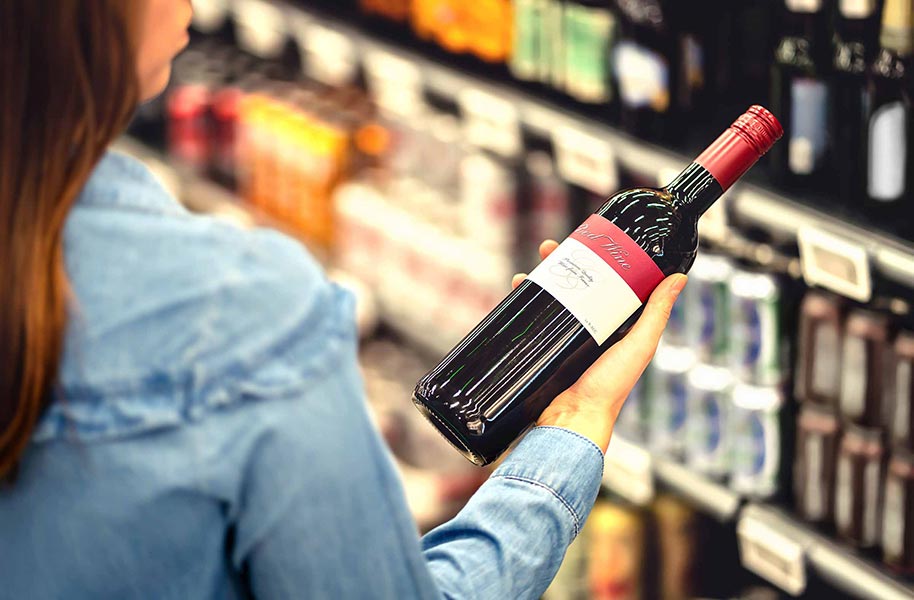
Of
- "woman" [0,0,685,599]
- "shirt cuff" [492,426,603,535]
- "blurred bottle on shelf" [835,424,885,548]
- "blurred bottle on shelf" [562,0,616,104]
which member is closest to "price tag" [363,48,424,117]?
"blurred bottle on shelf" [562,0,616,104]

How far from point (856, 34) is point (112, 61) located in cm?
110

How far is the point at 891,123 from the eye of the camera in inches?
59.6

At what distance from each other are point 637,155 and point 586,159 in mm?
123

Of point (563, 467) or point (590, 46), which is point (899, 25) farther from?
point (563, 467)

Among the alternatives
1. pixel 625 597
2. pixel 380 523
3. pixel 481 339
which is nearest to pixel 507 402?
pixel 481 339

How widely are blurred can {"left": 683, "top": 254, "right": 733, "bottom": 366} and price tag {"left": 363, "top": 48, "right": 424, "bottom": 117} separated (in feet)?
2.56

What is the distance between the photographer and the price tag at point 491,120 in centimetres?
214

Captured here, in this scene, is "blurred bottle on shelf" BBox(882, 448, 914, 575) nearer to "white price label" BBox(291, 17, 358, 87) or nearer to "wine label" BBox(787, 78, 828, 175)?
"wine label" BBox(787, 78, 828, 175)

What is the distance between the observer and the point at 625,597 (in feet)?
7.11

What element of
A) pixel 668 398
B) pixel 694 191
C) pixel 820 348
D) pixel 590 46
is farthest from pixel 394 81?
pixel 694 191

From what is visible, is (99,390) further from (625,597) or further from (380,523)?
(625,597)

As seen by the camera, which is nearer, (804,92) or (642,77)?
(804,92)

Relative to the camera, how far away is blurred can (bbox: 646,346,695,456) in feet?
6.26

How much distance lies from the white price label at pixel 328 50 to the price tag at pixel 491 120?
433 millimetres
